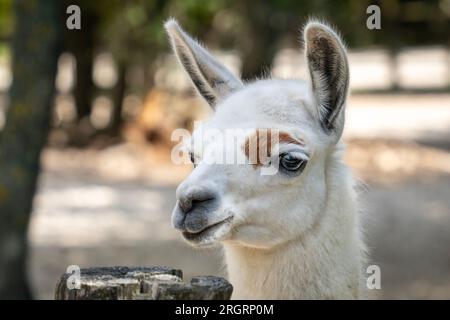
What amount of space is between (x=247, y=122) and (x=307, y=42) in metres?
0.44

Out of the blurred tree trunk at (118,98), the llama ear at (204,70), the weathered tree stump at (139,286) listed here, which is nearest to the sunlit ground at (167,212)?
the blurred tree trunk at (118,98)

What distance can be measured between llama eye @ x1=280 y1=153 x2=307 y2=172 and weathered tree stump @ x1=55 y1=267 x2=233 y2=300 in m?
0.89

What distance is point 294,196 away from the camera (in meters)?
3.87

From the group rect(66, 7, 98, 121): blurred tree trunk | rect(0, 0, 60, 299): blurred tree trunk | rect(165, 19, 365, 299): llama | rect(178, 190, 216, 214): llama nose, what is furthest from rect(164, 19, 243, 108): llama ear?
rect(66, 7, 98, 121): blurred tree trunk

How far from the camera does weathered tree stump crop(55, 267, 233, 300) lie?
9.18 feet

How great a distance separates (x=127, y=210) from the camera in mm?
15109

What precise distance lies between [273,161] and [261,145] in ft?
0.29

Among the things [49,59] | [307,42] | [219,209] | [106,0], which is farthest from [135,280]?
[106,0]

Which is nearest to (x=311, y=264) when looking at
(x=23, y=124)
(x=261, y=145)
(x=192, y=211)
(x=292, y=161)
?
(x=292, y=161)

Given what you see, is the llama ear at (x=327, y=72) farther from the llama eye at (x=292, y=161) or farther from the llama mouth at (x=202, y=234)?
the llama mouth at (x=202, y=234)

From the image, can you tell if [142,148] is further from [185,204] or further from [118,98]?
[185,204]

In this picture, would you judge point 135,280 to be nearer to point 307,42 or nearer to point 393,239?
point 307,42

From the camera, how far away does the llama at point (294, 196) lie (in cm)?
373

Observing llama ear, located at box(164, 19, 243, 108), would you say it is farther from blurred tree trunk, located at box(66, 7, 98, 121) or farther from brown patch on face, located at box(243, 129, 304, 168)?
blurred tree trunk, located at box(66, 7, 98, 121)
